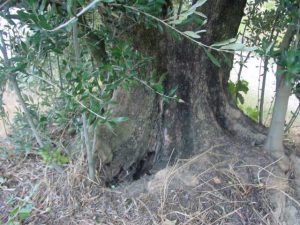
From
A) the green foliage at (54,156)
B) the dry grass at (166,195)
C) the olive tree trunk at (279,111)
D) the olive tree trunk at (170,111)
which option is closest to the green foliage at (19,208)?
the dry grass at (166,195)

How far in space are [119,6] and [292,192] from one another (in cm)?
124

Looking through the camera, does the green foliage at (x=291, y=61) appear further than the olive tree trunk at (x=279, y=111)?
No

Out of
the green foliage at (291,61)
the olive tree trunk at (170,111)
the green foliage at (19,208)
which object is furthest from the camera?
the olive tree trunk at (170,111)

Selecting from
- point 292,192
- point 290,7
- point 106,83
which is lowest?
point 292,192

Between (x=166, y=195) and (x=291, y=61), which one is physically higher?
(x=291, y=61)

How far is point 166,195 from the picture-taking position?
1741 millimetres

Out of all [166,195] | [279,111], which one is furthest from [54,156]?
[279,111]

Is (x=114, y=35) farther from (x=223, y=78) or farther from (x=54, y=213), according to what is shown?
(x=54, y=213)

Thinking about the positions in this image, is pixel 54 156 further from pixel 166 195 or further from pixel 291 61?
pixel 291 61

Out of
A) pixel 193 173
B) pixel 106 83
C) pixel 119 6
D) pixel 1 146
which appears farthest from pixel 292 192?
pixel 1 146

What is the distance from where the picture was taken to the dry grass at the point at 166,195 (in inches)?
67.1

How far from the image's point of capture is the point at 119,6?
4.03ft

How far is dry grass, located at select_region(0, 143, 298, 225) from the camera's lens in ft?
5.59

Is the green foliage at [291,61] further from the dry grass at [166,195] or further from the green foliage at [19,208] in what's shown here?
the green foliage at [19,208]
